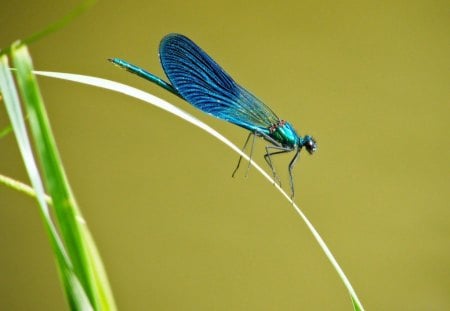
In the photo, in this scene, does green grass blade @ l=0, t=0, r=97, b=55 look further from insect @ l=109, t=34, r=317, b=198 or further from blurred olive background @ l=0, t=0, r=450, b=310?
blurred olive background @ l=0, t=0, r=450, b=310

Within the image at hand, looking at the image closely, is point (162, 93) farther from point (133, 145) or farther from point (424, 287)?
point (424, 287)

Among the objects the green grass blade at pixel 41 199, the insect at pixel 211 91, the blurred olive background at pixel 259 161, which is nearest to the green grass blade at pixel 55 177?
the green grass blade at pixel 41 199

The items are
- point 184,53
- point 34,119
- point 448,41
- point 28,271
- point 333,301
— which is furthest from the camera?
point 28,271

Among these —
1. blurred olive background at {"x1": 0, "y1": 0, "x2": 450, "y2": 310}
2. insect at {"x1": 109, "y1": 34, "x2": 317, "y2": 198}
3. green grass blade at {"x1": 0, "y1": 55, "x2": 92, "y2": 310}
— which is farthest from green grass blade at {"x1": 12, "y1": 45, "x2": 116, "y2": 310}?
blurred olive background at {"x1": 0, "y1": 0, "x2": 450, "y2": 310}

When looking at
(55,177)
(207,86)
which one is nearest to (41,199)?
(55,177)

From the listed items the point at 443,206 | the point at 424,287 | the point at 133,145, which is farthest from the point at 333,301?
the point at 133,145

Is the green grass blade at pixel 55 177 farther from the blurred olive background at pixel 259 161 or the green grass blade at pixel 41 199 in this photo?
the blurred olive background at pixel 259 161
